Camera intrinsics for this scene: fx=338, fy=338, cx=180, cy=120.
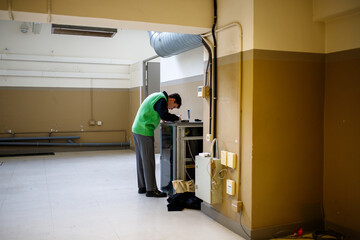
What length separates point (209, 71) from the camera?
3.94 metres

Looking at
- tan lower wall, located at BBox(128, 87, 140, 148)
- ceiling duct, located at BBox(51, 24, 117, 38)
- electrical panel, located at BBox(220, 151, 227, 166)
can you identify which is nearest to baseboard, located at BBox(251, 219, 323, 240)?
electrical panel, located at BBox(220, 151, 227, 166)

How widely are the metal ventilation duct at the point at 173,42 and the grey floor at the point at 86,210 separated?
2240mm

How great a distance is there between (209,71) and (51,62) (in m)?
6.32

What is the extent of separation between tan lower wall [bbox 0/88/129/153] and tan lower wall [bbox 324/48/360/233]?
22.6ft

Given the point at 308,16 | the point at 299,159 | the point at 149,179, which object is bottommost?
the point at 149,179

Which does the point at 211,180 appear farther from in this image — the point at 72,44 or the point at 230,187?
Result: the point at 72,44

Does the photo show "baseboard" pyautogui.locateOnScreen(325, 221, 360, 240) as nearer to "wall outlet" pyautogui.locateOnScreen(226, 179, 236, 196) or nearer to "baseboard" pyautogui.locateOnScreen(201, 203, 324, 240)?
"baseboard" pyautogui.locateOnScreen(201, 203, 324, 240)

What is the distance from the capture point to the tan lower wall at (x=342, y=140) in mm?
3229

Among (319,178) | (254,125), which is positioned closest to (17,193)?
(254,125)

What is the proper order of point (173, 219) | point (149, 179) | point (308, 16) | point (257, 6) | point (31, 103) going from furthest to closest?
point (31, 103), point (149, 179), point (173, 219), point (308, 16), point (257, 6)

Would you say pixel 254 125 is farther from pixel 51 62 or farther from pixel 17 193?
pixel 51 62

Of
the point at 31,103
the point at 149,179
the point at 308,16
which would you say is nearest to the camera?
the point at 308,16

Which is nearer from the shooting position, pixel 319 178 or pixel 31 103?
pixel 319 178

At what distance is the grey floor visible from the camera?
11.3 feet
